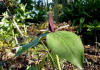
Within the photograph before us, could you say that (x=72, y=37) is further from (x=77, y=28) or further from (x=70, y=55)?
(x=77, y=28)

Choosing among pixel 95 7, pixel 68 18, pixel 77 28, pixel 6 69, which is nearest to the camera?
pixel 6 69

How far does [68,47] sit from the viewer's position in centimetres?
35

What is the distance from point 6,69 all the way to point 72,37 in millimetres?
1552

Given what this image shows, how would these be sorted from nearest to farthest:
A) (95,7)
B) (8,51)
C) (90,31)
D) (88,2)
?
(8,51) < (90,31) < (95,7) < (88,2)

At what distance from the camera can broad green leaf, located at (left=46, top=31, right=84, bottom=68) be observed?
1.05 feet

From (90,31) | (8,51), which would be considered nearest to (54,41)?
(8,51)

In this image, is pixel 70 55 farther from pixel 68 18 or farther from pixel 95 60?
pixel 68 18

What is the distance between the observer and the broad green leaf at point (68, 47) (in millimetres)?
322

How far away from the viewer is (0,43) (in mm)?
2701

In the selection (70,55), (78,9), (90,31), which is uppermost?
(70,55)

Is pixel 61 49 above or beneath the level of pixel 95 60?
above

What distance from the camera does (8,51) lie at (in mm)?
2344

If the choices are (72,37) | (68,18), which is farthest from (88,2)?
(72,37)

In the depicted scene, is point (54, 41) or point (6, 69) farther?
point (6, 69)
